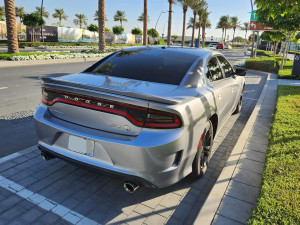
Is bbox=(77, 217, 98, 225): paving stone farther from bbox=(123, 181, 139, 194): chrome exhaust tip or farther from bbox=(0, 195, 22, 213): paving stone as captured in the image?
bbox=(0, 195, 22, 213): paving stone

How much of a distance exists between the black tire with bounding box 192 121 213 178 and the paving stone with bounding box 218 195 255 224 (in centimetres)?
51

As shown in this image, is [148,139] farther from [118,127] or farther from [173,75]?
[173,75]

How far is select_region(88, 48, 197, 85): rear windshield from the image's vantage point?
10.7 feet

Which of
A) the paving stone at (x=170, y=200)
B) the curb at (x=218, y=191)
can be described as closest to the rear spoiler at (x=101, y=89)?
the curb at (x=218, y=191)

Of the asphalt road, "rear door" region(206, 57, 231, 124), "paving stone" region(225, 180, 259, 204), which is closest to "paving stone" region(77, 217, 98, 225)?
"paving stone" region(225, 180, 259, 204)

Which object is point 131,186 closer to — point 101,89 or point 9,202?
point 101,89

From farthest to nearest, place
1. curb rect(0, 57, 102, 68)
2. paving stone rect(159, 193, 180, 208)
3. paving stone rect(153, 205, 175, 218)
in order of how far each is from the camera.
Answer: curb rect(0, 57, 102, 68) < paving stone rect(159, 193, 180, 208) < paving stone rect(153, 205, 175, 218)

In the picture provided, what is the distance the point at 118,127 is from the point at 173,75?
1112mm

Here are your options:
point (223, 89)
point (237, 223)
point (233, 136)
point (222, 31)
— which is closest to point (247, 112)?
point (233, 136)

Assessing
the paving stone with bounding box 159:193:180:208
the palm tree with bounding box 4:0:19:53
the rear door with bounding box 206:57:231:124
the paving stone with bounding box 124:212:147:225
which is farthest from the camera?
the palm tree with bounding box 4:0:19:53

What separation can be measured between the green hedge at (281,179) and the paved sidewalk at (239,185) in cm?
14

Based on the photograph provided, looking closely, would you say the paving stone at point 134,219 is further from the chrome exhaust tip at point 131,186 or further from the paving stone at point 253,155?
the paving stone at point 253,155

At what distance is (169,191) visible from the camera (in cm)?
326

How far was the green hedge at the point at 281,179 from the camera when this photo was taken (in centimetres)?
248
